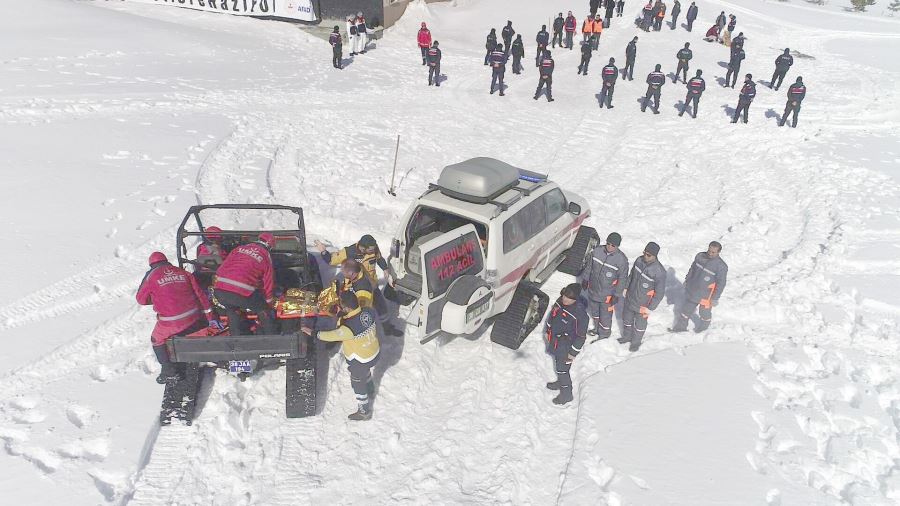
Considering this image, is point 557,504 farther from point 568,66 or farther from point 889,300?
point 568,66

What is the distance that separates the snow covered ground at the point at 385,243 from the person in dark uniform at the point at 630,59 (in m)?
0.65

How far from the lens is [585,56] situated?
65.4 ft

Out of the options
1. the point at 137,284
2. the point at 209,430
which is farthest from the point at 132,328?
the point at 209,430

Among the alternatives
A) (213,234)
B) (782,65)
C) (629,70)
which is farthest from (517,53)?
(213,234)

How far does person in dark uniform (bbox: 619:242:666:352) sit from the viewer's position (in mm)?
7426

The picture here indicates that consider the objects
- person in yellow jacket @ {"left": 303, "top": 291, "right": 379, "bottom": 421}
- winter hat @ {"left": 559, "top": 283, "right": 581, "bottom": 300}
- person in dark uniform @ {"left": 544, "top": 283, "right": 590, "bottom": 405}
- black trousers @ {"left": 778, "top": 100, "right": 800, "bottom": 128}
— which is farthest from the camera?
black trousers @ {"left": 778, "top": 100, "right": 800, "bottom": 128}

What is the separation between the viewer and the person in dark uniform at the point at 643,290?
7.43 m


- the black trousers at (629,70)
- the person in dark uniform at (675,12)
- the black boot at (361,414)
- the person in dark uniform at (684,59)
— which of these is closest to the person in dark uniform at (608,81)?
the black trousers at (629,70)

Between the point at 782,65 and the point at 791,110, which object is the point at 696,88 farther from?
the point at 782,65

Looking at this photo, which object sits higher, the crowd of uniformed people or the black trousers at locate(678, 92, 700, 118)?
the crowd of uniformed people

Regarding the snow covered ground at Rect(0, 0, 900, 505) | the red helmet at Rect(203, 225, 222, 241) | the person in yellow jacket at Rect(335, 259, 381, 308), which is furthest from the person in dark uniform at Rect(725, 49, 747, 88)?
the red helmet at Rect(203, 225, 222, 241)

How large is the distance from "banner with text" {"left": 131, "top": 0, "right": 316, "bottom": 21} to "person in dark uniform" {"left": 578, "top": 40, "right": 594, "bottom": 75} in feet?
38.2

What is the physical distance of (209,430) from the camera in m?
6.20

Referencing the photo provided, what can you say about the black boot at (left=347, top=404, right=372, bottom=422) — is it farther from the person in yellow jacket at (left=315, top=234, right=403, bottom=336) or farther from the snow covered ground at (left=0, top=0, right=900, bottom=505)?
the person in yellow jacket at (left=315, top=234, right=403, bottom=336)
